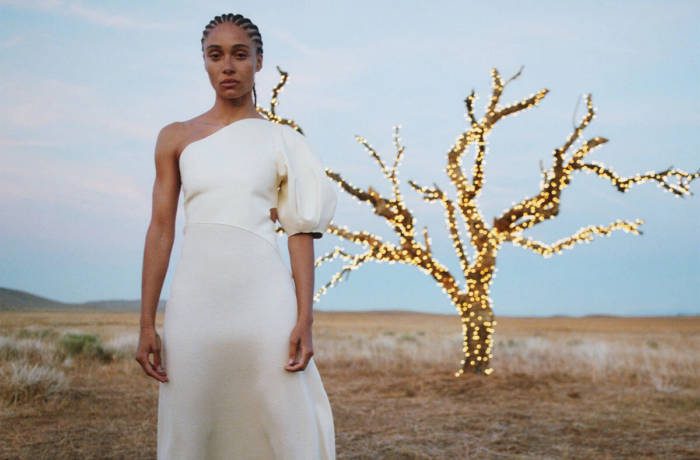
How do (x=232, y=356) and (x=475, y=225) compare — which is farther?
(x=475, y=225)

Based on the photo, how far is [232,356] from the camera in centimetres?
265

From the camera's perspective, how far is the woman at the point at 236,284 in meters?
2.65

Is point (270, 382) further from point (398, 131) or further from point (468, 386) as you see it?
point (398, 131)

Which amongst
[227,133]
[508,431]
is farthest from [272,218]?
[508,431]

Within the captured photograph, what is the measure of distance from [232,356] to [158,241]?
520mm

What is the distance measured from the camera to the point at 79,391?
952 cm

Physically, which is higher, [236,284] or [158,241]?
[158,241]

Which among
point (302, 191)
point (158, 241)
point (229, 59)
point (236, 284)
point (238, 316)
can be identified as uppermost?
point (229, 59)

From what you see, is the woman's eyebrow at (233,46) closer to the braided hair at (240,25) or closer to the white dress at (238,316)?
the braided hair at (240,25)

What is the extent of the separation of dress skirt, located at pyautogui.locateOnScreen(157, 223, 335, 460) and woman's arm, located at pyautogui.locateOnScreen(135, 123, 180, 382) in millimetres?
60

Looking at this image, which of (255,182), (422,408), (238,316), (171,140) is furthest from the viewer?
(422,408)

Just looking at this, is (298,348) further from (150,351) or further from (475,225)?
(475,225)

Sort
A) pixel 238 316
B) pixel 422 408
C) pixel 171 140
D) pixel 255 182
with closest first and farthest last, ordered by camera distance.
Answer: pixel 238 316 → pixel 255 182 → pixel 171 140 → pixel 422 408

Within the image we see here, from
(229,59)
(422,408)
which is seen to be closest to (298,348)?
(229,59)
